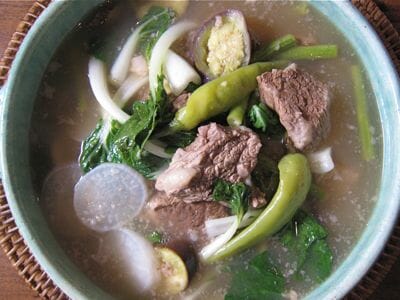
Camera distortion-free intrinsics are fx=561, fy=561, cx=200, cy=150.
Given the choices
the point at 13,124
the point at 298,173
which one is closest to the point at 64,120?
the point at 13,124

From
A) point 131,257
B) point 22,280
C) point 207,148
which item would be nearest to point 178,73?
point 207,148

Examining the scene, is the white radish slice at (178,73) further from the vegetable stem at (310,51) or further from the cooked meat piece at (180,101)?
the vegetable stem at (310,51)

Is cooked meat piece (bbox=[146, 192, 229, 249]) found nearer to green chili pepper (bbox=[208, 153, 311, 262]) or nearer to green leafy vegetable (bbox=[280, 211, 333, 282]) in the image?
green chili pepper (bbox=[208, 153, 311, 262])

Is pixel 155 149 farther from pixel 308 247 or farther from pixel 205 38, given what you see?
pixel 308 247

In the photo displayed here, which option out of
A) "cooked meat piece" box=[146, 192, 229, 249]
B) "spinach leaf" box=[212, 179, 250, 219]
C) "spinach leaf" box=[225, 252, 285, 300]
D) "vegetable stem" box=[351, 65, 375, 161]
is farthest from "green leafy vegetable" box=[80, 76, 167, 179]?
"vegetable stem" box=[351, 65, 375, 161]

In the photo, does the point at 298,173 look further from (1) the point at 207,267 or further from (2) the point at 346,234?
(1) the point at 207,267

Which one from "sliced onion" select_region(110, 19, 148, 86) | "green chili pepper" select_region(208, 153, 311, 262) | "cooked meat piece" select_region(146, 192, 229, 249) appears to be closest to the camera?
"green chili pepper" select_region(208, 153, 311, 262)
